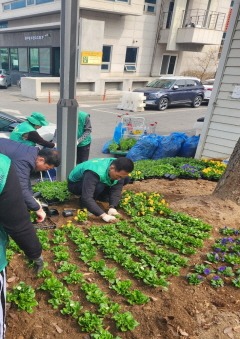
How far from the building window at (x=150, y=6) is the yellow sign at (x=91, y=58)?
263 inches

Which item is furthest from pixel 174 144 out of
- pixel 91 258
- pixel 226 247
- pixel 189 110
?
pixel 189 110

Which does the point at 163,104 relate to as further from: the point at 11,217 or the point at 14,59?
the point at 14,59

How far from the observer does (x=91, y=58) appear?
Answer: 2069 centimetres

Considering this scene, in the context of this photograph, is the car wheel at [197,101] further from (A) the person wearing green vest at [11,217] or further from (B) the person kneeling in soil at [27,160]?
(A) the person wearing green vest at [11,217]

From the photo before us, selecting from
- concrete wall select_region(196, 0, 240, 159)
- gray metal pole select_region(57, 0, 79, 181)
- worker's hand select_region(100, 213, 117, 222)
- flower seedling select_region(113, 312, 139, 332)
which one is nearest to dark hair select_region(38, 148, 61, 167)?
worker's hand select_region(100, 213, 117, 222)

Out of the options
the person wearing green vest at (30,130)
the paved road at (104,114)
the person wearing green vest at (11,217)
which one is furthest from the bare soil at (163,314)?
the paved road at (104,114)

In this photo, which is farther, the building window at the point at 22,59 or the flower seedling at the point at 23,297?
the building window at the point at 22,59

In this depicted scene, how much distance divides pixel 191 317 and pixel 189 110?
1742 centimetres

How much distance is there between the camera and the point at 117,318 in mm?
2490

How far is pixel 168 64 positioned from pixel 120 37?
5.95 meters

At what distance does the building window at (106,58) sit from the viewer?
22953mm

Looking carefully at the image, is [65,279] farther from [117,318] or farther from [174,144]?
[174,144]

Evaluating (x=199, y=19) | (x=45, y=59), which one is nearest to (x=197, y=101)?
(x=199, y=19)

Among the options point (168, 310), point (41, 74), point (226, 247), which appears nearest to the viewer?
point (168, 310)
